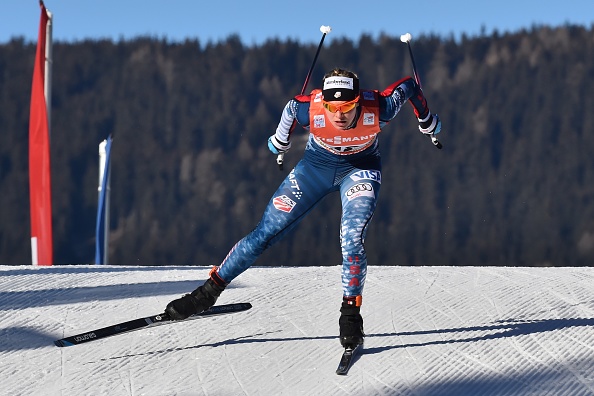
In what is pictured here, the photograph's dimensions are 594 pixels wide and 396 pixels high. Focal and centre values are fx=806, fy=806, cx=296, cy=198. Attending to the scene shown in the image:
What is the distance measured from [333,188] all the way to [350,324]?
2.53ft

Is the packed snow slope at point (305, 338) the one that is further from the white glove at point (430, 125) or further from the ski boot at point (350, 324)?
the white glove at point (430, 125)

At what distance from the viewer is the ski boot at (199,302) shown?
185 inches

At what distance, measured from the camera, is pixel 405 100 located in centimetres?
459

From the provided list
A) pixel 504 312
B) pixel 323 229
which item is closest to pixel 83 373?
pixel 504 312

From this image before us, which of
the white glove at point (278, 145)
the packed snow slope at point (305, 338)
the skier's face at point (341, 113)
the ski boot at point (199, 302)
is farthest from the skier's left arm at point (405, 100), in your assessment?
the ski boot at point (199, 302)

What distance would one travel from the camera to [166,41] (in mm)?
49625

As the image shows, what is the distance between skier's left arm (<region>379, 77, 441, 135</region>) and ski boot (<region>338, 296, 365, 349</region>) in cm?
101

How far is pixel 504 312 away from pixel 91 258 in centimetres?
3776

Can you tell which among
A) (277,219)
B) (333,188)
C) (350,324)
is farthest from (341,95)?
(350,324)

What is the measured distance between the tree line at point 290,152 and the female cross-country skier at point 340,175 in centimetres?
3244

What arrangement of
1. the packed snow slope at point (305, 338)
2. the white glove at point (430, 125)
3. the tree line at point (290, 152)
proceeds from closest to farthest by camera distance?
the packed snow slope at point (305, 338), the white glove at point (430, 125), the tree line at point (290, 152)

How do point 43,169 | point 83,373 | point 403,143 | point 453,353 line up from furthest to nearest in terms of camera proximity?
1. point 403,143
2. point 43,169
3. point 453,353
4. point 83,373

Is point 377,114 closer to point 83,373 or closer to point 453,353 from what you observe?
point 453,353

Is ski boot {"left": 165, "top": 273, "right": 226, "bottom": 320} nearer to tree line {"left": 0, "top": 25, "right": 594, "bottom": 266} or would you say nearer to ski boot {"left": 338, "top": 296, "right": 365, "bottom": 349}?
ski boot {"left": 338, "top": 296, "right": 365, "bottom": 349}
